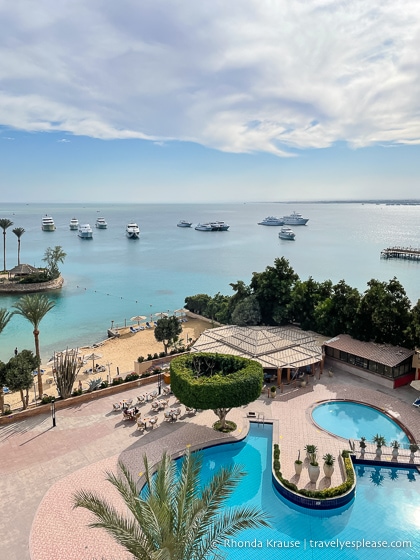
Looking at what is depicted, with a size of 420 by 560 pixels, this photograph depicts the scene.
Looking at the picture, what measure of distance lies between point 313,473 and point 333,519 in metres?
1.49

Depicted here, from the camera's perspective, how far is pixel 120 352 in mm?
29719

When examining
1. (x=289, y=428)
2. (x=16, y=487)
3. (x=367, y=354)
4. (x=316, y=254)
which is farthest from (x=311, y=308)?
(x=316, y=254)

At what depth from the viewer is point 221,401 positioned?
1538 cm

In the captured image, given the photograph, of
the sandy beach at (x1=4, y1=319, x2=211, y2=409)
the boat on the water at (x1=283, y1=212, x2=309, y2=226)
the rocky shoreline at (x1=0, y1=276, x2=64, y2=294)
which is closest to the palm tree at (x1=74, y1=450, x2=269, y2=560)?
the sandy beach at (x1=4, y1=319, x2=211, y2=409)

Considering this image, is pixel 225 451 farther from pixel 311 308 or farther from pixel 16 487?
pixel 311 308

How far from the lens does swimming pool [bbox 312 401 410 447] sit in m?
16.4

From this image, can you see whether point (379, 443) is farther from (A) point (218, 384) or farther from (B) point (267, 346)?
(B) point (267, 346)

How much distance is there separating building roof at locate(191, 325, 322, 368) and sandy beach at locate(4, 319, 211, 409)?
20.9 feet

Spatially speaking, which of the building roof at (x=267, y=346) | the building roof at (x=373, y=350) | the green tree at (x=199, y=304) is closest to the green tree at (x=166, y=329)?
the building roof at (x=267, y=346)

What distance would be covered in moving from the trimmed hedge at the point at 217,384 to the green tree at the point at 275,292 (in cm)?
1084

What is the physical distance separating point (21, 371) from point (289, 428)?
12.0 meters

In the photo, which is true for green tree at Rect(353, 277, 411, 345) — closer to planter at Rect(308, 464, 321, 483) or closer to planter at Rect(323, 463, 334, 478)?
planter at Rect(323, 463, 334, 478)

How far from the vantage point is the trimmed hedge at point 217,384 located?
15.3 m

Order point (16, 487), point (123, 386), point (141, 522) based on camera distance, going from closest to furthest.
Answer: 1. point (141, 522)
2. point (16, 487)
3. point (123, 386)
